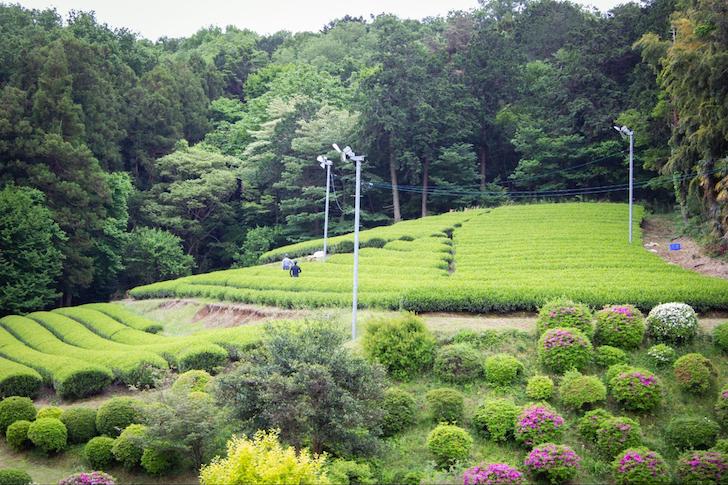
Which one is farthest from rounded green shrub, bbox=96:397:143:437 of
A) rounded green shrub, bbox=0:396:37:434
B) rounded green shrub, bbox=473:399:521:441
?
rounded green shrub, bbox=473:399:521:441

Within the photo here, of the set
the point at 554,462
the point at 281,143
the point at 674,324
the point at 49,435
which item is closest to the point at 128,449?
the point at 49,435

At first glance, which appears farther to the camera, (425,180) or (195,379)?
(425,180)

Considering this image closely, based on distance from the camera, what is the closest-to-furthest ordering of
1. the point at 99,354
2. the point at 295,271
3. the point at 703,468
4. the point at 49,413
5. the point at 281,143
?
the point at 703,468 < the point at 49,413 < the point at 99,354 < the point at 295,271 < the point at 281,143

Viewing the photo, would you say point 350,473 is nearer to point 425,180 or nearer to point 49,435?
point 49,435

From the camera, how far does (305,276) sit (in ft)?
102

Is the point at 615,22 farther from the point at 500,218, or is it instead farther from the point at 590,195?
the point at 500,218

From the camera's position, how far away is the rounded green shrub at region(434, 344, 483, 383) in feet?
59.9

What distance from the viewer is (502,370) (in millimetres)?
17781

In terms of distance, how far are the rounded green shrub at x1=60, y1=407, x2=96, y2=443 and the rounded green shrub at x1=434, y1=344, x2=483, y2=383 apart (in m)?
8.77

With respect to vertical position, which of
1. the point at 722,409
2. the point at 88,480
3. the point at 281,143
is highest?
the point at 281,143

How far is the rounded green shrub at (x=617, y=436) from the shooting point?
47.9ft

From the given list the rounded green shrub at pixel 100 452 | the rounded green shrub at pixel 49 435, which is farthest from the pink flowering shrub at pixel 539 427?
the rounded green shrub at pixel 49 435

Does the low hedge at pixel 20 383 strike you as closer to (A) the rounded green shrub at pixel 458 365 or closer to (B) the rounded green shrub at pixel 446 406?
(A) the rounded green shrub at pixel 458 365

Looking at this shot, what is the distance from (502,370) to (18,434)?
1222cm
